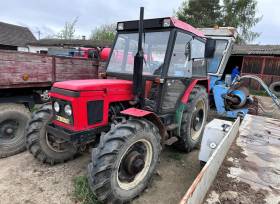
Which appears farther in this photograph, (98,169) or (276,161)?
(276,161)

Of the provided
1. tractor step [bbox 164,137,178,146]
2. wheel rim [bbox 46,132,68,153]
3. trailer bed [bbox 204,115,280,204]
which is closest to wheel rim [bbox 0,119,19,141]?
wheel rim [bbox 46,132,68,153]

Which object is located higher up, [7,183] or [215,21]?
[215,21]

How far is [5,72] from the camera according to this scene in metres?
3.58

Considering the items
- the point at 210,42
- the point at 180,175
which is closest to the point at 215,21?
the point at 210,42

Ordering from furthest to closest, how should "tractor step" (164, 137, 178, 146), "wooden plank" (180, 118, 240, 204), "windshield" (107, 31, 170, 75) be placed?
"tractor step" (164, 137, 178, 146)
"windshield" (107, 31, 170, 75)
"wooden plank" (180, 118, 240, 204)

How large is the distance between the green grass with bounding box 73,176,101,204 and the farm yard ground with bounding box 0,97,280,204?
54 mm

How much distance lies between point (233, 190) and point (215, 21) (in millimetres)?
26148

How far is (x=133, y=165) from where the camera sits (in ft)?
9.24

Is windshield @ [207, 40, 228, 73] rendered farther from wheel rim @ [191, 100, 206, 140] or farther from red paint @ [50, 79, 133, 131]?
red paint @ [50, 79, 133, 131]

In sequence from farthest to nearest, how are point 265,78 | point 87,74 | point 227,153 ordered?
1. point 265,78
2. point 87,74
3. point 227,153

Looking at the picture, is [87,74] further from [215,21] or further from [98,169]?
[215,21]

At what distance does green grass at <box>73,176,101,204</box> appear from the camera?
9.12ft

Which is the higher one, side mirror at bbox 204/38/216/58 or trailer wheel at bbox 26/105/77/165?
side mirror at bbox 204/38/216/58

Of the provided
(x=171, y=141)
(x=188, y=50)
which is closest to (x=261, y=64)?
(x=188, y=50)
